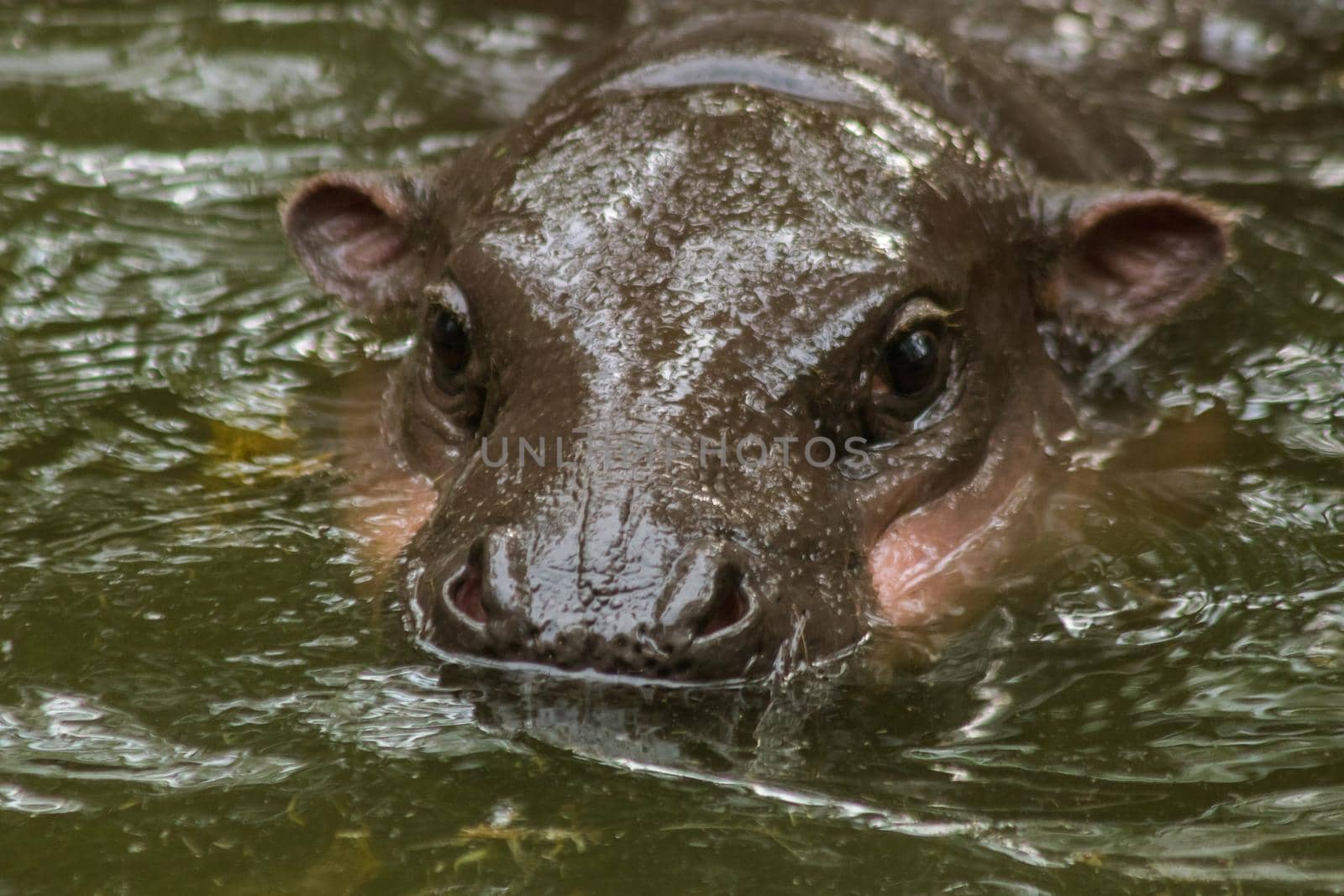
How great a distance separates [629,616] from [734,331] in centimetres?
104

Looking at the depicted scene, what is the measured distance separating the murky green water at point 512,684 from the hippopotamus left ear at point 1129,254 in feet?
1.63

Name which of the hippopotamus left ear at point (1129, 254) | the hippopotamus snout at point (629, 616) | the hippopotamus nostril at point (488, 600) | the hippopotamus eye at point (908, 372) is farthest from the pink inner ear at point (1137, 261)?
the hippopotamus nostril at point (488, 600)

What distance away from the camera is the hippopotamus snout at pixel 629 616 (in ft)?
13.7

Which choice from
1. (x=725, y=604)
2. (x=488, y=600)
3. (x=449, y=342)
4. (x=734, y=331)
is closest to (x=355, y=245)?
(x=449, y=342)

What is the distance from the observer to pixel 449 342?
215 inches

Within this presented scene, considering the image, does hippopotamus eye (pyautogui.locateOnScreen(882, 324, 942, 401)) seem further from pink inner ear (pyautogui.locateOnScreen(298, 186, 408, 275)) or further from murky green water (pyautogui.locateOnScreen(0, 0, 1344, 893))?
pink inner ear (pyautogui.locateOnScreen(298, 186, 408, 275))

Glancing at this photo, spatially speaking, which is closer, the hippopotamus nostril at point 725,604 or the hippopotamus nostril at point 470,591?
the hippopotamus nostril at point 725,604

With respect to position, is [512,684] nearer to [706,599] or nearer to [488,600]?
[488,600]

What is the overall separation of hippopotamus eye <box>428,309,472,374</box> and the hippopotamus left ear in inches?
78.2

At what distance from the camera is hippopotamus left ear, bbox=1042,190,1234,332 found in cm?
601

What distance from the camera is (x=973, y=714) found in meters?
4.48

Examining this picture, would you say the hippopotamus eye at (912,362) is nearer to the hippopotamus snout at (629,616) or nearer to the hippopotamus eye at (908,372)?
the hippopotamus eye at (908,372)

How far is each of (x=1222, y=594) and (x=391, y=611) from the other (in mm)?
2281

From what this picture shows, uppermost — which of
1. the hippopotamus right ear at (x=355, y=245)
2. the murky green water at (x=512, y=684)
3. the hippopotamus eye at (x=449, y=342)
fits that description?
the hippopotamus right ear at (x=355, y=245)
